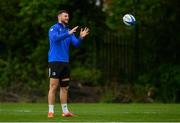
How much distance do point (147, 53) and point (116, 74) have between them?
4.48ft

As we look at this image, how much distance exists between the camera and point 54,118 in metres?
14.0

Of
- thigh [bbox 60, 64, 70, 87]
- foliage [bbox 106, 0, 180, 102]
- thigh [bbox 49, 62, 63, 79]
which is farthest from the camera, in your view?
foliage [bbox 106, 0, 180, 102]

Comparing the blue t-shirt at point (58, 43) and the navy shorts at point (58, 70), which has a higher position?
the blue t-shirt at point (58, 43)

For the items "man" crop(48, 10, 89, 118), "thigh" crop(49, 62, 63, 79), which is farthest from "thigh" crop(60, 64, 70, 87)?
"thigh" crop(49, 62, 63, 79)

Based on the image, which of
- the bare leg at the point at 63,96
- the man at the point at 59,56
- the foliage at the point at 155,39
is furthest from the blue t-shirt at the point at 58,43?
the foliage at the point at 155,39

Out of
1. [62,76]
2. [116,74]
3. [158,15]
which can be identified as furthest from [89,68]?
[62,76]

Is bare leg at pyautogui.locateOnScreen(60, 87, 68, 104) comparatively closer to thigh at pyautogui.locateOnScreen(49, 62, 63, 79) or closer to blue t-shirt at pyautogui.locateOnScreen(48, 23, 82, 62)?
thigh at pyautogui.locateOnScreen(49, 62, 63, 79)

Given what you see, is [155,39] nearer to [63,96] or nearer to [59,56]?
[63,96]

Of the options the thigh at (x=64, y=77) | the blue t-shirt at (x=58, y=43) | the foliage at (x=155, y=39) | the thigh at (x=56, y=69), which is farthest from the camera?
the foliage at (x=155, y=39)

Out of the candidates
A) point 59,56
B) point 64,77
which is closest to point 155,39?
point 64,77

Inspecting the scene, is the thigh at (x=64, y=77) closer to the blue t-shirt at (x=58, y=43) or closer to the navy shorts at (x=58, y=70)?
the navy shorts at (x=58, y=70)

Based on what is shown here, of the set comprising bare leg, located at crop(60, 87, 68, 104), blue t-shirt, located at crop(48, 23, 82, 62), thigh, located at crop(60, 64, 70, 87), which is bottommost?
bare leg, located at crop(60, 87, 68, 104)

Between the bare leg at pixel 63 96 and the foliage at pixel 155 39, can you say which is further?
the foliage at pixel 155 39

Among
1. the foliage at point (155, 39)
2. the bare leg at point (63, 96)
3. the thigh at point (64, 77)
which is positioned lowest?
the bare leg at point (63, 96)
